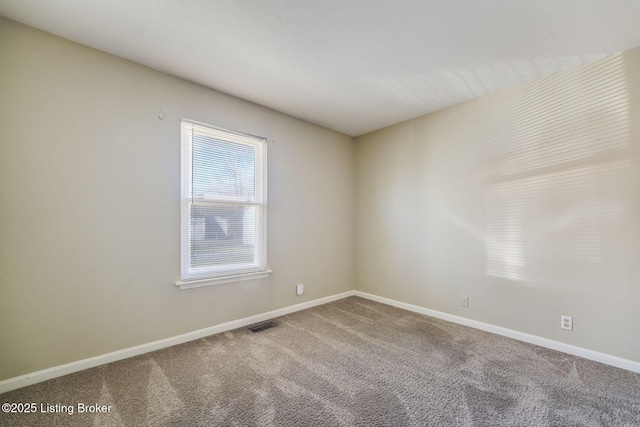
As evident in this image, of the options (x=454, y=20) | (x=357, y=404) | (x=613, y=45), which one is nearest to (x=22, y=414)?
(x=357, y=404)

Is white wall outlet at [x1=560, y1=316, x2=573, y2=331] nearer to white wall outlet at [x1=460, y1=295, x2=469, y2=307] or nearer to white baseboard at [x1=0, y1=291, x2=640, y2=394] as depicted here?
white baseboard at [x1=0, y1=291, x2=640, y2=394]

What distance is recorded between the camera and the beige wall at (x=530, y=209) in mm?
2168

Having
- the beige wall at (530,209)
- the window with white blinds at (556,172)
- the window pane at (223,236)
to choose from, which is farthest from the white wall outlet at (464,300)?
the window pane at (223,236)

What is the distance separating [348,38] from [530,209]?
2.28 meters

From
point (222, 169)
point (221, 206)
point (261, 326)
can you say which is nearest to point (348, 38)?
point (222, 169)

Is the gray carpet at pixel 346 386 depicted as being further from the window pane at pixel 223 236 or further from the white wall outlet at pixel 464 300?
the window pane at pixel 223 236

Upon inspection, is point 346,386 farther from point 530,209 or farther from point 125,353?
point 530,209

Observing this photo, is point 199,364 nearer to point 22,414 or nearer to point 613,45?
point 22,414

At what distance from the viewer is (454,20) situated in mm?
1819

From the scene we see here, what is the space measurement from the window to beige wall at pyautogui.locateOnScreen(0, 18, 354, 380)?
11cm

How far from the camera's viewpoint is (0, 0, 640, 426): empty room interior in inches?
69.8

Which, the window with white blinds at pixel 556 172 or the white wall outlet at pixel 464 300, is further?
the white wall outlet at pixel 464 300

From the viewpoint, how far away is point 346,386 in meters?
1.91

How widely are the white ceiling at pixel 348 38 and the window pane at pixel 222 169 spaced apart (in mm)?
583
